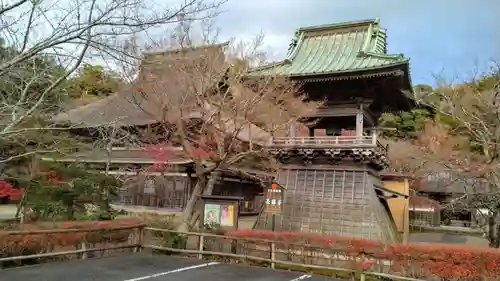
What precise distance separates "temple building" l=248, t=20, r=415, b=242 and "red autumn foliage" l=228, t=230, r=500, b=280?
13.2 feet

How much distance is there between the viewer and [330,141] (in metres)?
15.4

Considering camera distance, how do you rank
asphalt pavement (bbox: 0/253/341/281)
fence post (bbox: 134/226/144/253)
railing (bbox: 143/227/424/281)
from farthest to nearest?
fence post (bbox: 134/226/144/253), railing (bbox: 143/227/424/281), asphalt pavement (bbox: 0/253/341/281)

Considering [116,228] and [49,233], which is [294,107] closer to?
[116,228]

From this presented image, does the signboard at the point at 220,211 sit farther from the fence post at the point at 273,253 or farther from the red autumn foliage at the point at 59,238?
the red autumn foliage at the point at 59,238

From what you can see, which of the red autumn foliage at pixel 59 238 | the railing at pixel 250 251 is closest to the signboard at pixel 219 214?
the railing at pixel 250 251

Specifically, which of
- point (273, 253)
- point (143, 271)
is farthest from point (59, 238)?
point (273, 253)

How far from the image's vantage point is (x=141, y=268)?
9.80 metres

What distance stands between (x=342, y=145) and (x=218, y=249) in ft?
20.2

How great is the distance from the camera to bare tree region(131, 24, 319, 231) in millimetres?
14984

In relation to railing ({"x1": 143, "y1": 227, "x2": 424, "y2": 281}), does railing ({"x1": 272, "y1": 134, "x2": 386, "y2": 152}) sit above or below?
above

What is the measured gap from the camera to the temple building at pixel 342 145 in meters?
14.6

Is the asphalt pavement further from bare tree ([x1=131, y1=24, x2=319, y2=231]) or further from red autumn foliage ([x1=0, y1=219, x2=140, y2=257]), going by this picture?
bare tree ([x1=131, y1=24, x2=319, y2=231])

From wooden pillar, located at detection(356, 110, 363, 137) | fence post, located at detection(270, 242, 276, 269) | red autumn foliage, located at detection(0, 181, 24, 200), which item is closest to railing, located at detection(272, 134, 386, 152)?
wooden pillar, located at detection(356, 110, 363, 137)

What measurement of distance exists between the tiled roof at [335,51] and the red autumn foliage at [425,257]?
6595 mm
